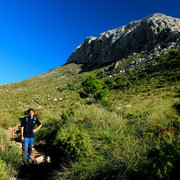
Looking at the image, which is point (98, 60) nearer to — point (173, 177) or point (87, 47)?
point (87, 47)

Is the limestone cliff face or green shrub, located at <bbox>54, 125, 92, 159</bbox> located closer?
green shrub, located at <bbox>54, 125, 92, 159</bbox>

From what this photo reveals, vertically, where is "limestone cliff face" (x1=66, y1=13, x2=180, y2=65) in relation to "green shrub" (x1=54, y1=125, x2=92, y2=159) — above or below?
above

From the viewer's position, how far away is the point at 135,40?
76.2m

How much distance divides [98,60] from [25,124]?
9357cm

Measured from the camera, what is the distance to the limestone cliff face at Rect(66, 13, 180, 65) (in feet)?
206

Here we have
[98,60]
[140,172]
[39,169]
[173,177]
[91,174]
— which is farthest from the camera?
[98,60]

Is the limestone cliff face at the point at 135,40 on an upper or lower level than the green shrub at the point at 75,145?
upper

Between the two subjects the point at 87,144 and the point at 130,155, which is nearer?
the point at 130,155

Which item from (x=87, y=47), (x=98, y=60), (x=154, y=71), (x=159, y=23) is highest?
(x=87, y=47)

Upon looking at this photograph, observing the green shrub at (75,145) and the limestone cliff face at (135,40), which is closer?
the green shrub at (75,145)

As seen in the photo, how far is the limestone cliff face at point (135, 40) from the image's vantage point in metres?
62.8

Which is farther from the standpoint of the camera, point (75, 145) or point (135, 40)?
point (135, 40)

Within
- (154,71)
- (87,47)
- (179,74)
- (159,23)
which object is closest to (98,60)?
(87,47)

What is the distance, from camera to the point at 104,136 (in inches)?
104
